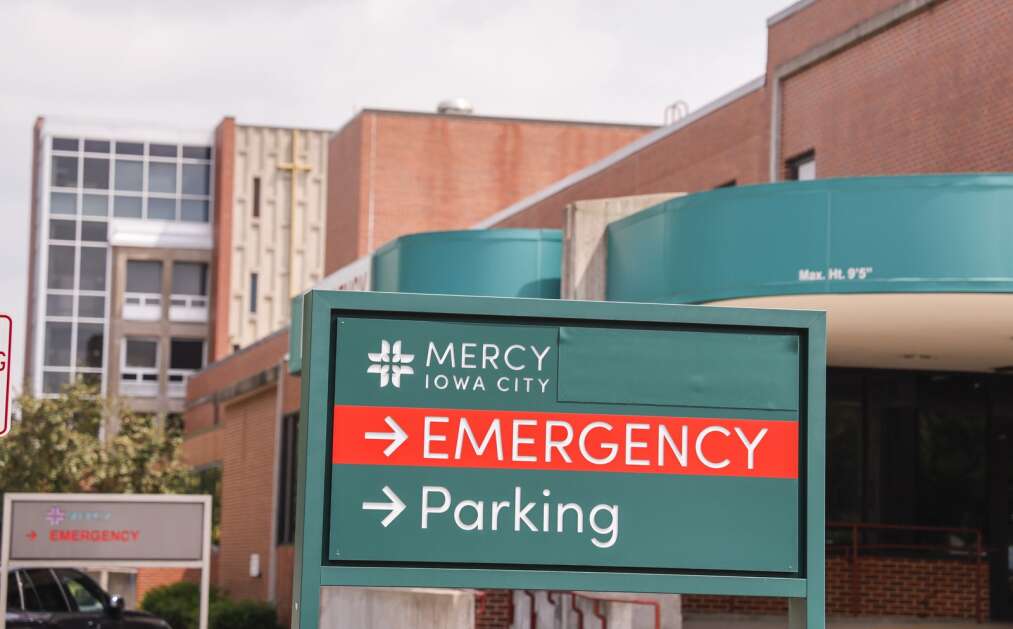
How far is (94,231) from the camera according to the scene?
74438mm

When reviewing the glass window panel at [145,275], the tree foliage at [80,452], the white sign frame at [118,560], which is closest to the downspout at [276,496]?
the tree foliage at [80,452]

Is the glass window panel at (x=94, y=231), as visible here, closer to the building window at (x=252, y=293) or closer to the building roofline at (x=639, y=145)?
the building window at (x=252, y=293)

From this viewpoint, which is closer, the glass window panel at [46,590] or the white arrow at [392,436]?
the white arrow at [392,436]

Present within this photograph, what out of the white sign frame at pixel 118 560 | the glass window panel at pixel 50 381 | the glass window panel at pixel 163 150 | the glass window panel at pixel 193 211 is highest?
the glass window panel at pixel 163 150

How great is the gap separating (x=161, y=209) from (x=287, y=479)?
39.2 metres

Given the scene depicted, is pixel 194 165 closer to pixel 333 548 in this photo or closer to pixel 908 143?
pixel 908 143

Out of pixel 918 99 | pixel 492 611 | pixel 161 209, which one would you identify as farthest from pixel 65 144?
pixel 918 99

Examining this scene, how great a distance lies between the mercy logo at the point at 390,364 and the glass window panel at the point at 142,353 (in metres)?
67.9

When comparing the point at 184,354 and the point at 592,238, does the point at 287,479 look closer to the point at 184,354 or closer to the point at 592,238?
the point at 592,238

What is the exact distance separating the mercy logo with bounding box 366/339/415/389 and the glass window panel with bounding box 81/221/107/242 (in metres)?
69.8

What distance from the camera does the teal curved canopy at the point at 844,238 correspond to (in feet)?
56.6

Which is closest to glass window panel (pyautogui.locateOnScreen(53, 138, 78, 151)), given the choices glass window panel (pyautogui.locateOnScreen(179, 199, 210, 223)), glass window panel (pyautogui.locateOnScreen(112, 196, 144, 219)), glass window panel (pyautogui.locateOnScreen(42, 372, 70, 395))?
glass window panel (pyautogui.locateOnScreen(112, 196, 144, 219))

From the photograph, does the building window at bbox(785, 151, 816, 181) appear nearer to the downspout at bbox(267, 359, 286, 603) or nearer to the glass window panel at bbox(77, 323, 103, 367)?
the downspout at bbox(267, 359, 286, 603)

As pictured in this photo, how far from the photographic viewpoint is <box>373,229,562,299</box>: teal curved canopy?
23516 millimetres
